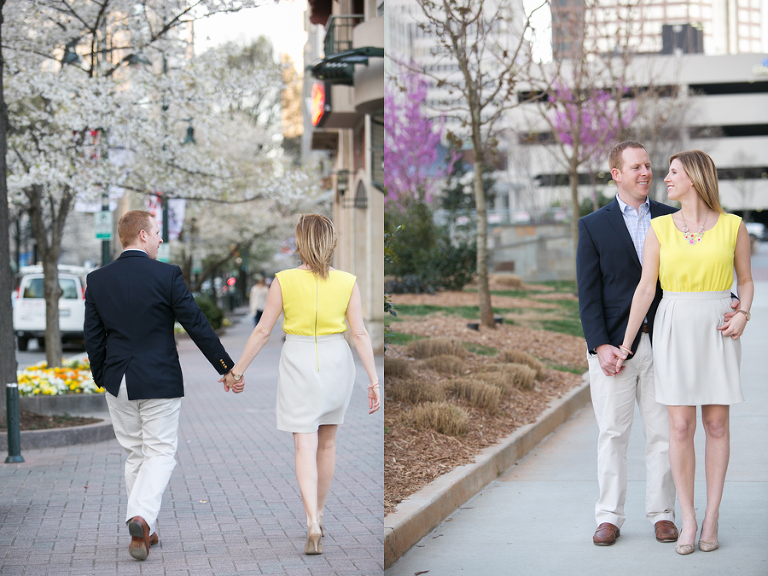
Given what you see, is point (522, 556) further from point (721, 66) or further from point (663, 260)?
point (721, 66)

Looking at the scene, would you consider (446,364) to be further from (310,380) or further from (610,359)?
(610,359)

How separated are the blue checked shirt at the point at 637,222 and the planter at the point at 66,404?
24.9ft

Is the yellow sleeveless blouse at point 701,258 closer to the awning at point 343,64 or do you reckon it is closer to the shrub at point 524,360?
the shrub at point 524,360

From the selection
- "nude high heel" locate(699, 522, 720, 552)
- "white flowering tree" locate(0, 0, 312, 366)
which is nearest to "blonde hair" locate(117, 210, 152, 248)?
"nude high heel" locate(699, 522, 720, 552)

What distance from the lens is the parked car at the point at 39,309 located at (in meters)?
22.8

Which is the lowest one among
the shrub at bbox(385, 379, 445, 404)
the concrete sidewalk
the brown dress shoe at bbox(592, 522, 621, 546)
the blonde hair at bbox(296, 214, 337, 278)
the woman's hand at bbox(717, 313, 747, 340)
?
the concrete sidewalk

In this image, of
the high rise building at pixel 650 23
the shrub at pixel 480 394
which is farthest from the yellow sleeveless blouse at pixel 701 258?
the high rise building at pixel 650 23

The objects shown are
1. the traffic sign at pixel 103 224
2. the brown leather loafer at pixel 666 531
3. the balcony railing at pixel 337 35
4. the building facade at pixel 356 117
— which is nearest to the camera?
the brown leather loafer at pixel 666 531

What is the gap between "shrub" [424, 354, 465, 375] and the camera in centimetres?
911

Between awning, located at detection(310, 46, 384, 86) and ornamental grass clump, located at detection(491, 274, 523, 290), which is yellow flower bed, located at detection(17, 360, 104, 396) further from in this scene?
ornamental grass clump, located at detection(491, 274, 523, 290)

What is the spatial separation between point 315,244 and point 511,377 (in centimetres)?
466

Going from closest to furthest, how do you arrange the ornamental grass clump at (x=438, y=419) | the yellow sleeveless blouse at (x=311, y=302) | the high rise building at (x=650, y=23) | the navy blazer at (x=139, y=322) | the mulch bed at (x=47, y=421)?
the yellow sleeveless blouse at (x=311, y=302) → the navy blazer at (x=139, y=322) → the ornamental grass clump at (x=438, y=419) → the mulch bed at (x=47, y=421) → the high rise building at (x=650, y=23)

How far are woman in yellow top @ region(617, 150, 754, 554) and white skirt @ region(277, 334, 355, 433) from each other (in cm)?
159

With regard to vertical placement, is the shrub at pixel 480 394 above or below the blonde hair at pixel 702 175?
below
